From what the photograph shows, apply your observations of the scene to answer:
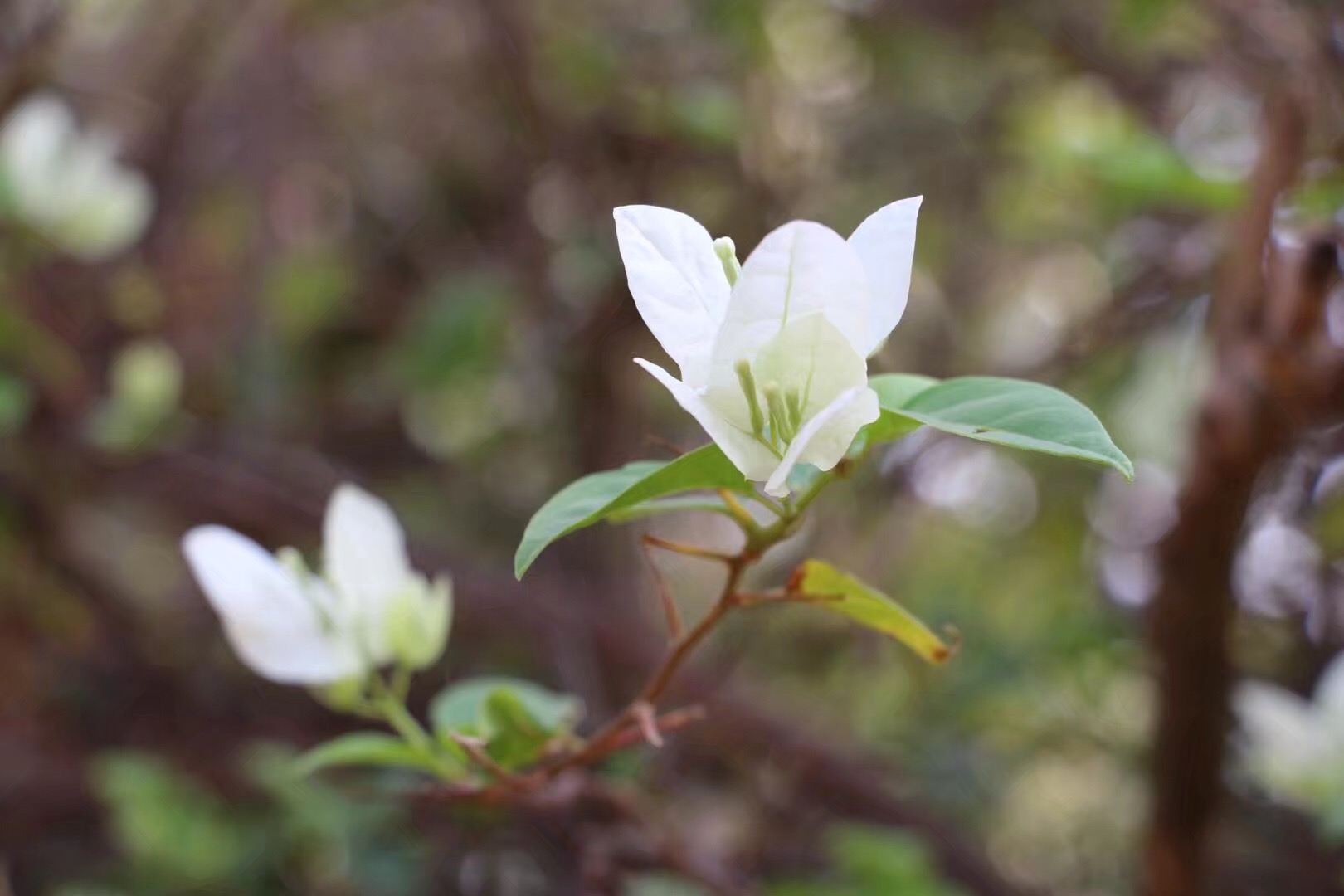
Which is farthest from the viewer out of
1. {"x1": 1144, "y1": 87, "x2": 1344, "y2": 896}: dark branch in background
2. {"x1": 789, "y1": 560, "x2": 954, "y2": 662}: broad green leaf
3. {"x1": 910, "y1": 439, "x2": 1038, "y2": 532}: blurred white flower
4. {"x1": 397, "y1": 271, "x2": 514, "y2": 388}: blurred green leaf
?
{"x1": 397, "y1": 271, "x2": 514, "y2": 388}: blurred green leaf

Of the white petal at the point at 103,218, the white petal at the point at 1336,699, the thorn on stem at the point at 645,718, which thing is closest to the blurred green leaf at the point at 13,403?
the white petal at the point at 103,218

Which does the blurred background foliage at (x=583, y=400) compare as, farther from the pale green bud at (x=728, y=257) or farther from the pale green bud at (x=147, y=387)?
the pale green bud at (x=728, y=257)

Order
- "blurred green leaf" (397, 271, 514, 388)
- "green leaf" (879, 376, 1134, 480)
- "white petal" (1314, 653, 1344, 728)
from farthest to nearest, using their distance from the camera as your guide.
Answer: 1. "blurred green leaf" (397, 271, 514, 388)
2. "white petal" (1314, 653, 1344, 728)
3. "green leaf" (879, 376, 1134, 480)

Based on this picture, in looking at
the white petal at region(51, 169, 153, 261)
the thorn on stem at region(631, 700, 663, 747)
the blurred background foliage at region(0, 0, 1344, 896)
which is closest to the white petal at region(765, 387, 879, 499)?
the thorn on stem at region(631, 700, 663, 747)

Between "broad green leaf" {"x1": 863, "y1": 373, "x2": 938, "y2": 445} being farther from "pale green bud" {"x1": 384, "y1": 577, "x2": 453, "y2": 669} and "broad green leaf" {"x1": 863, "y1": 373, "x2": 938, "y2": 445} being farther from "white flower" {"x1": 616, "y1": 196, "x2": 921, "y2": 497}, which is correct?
"pale green bud" {"x1": 384, "y1": 577, "x2": 453, "y2": 669}

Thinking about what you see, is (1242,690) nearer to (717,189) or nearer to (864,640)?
(864,640)

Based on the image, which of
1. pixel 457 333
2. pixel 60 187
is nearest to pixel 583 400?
pixel 457 333
